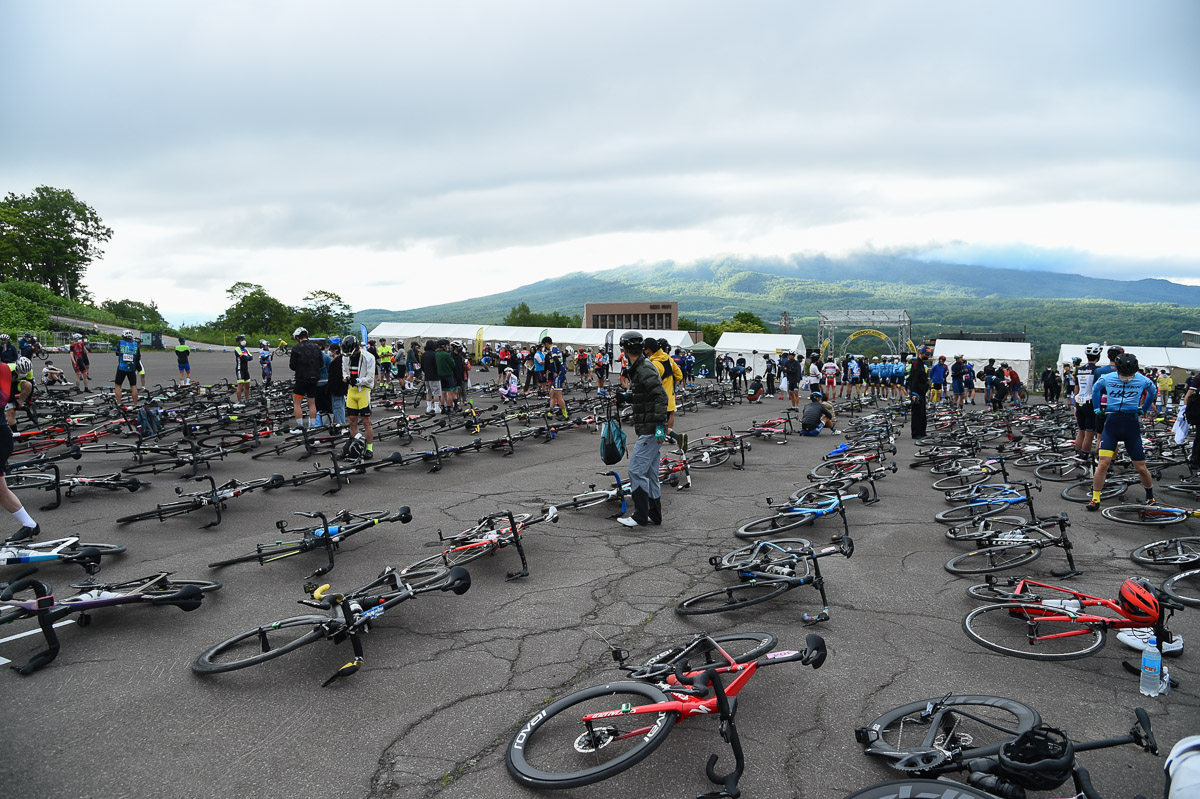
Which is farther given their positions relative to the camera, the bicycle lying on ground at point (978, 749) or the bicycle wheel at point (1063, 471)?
the bicycle wheel at point (1063, 471)

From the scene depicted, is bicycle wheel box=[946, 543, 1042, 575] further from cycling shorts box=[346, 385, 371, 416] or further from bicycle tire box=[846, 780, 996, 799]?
cycling shorts box=[346, 385, 371, 416]

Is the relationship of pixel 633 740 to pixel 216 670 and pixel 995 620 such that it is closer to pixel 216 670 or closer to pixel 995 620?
pixel 216 670

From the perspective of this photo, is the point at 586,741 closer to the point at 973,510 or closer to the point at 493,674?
the point at 493,674

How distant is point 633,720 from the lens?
154 inches

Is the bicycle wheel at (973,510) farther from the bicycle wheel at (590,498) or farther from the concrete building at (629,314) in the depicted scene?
the concrete building at (629,314)

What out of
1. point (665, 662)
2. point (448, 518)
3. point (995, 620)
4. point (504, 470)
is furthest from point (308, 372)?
point (995, 620)

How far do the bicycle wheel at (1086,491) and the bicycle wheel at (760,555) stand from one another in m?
5.89

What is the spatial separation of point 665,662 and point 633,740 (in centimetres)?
55

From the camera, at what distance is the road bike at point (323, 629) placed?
4457 mm

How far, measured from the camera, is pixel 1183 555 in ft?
20.7

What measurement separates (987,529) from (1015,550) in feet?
3.02

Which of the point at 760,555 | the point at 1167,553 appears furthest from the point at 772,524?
the point at 1167,553

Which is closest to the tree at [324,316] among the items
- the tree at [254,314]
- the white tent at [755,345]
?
the tree at [254,314]

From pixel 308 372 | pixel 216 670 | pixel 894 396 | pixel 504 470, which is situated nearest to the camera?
pixel 216 670
